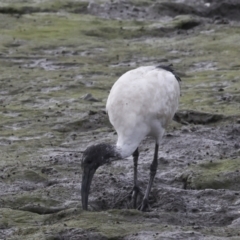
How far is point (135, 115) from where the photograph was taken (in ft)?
30.3

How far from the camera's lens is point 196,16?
2428cm

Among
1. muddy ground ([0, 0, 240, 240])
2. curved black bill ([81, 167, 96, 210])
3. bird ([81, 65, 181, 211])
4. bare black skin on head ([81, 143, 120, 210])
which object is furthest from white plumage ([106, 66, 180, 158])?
muddy ground ([0, 0, 240, 240])

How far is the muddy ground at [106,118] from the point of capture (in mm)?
8742

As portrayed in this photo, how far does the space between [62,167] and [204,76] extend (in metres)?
6.16

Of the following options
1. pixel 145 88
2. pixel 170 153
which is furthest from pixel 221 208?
pixel 170 153

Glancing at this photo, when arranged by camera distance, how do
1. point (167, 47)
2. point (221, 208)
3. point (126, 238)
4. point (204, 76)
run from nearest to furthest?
point (126, 238) < point (221, 208) < point (204, 76) < point (167, 47)

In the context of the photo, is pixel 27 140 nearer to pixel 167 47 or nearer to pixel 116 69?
pixel 116 69

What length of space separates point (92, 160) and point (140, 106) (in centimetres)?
80

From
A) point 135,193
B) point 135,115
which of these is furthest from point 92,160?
point 135,193

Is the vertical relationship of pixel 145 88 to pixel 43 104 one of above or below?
above

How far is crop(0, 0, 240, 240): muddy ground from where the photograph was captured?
8742mm

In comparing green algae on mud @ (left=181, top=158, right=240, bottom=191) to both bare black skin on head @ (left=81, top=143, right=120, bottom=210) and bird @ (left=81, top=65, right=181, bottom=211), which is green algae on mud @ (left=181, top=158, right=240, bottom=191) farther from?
bare black skin on head @ (left=81, top=143, right=120, bottom=210)

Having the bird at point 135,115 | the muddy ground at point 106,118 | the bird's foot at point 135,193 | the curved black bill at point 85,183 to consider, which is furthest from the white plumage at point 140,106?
the muddy ground at point 106,118

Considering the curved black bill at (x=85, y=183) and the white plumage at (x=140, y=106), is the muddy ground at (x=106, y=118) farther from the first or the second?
the white plumage at (x=140, y=106)
